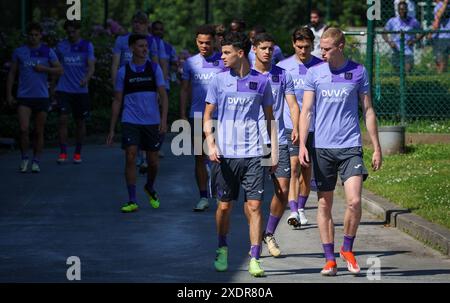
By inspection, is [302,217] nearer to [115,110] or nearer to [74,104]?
[115,110]

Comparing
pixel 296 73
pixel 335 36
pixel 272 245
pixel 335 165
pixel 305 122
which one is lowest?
pixel 272 245

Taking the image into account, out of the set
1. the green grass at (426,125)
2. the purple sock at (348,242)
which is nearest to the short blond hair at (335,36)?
the purple sock at (348,242)

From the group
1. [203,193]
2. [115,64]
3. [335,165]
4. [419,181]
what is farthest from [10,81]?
[335,165]

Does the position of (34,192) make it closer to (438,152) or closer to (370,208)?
(370,208)

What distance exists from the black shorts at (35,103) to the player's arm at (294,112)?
6.84 m

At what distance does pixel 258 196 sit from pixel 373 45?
9730 mm

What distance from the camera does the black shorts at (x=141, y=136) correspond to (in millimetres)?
14023

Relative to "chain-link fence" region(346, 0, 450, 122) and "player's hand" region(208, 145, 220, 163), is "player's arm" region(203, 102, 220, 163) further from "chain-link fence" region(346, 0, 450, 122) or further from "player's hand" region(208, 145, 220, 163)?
"chain-link fence" region(346, 0, 450, 122)

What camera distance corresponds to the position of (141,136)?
14219 mm

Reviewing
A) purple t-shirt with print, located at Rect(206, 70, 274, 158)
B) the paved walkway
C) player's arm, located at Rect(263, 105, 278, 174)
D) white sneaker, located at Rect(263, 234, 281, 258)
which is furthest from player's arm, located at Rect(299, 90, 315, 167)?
white sneaker, located at Rect(263, 234, 281, 258)

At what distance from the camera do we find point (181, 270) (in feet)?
34.0

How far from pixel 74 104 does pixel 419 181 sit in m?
5.78
